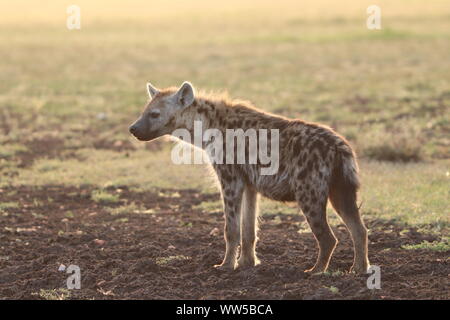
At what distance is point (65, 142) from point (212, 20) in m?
23.1

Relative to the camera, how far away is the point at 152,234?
8.45m

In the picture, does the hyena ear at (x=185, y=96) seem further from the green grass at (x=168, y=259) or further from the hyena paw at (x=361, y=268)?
the hyena paw at (x=361, y=268)

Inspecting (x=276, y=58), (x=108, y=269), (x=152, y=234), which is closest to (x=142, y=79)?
(x=276, y=58)

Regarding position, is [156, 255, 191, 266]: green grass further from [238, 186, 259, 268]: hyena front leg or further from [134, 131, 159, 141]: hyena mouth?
[134, 131, 159, 141]: hyena mouth

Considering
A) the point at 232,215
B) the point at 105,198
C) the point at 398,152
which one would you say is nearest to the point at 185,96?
the point at 232,215

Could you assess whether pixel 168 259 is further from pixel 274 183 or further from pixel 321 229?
pixel 321 229

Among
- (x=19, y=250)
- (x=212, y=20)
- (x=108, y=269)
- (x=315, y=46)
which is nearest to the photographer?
(x=108, y=269)

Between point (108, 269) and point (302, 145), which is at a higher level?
point (302, 145)

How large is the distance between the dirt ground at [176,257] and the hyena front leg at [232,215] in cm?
19

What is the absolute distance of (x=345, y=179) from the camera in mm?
6410

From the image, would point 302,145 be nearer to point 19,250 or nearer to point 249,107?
point 249,107

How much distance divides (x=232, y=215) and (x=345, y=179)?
1.15 m

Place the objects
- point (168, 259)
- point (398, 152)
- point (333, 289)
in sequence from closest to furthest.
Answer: point (333, 289)
point (168, 259)
point (398, 152)

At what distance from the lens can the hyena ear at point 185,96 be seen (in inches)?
289
